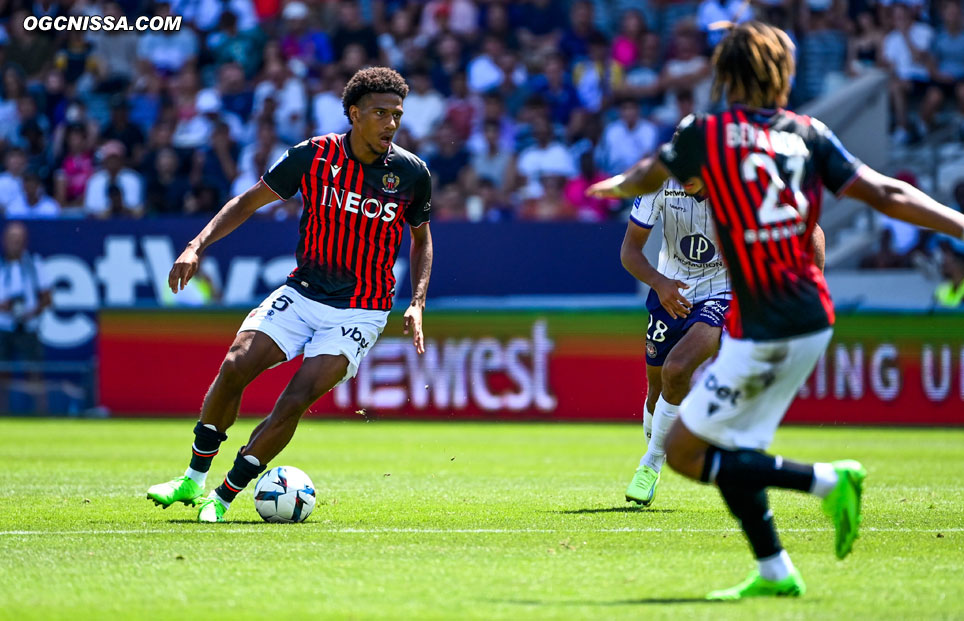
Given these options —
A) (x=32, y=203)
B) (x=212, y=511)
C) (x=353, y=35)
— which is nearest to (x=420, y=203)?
(x=212, y=511)

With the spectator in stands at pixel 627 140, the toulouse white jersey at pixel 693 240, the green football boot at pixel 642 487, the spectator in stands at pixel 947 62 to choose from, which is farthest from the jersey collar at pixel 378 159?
the spectator in stands at pixel 947 62

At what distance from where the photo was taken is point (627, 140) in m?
20.9

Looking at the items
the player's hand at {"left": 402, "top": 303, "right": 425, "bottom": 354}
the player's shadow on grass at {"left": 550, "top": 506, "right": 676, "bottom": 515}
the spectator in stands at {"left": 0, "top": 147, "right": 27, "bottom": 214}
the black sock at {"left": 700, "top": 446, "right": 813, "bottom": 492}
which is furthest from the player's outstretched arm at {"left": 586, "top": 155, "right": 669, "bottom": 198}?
the spectator in stands at {"left": 0, "top": 147, "right": 27, "bottom": 214}

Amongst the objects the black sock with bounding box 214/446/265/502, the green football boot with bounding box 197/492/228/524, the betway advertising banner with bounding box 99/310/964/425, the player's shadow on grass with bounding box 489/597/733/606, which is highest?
the player's shadow on grass with bounding box 489/597/733/606

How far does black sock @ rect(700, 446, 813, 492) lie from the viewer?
554cm

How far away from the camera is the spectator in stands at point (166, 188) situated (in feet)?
71.8

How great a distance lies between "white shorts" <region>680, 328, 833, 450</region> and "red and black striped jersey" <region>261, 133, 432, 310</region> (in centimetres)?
326

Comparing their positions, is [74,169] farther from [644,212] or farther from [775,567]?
[775,567]

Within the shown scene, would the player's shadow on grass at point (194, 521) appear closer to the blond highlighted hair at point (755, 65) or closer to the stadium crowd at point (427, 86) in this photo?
the blond highlighted hair at point (755, 65)

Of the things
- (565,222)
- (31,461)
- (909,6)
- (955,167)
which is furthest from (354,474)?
(909,6)

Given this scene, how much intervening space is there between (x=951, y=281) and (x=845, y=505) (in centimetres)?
1457

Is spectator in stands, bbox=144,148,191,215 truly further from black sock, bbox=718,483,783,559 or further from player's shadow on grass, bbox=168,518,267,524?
black sock, bbox=718,483,783,559

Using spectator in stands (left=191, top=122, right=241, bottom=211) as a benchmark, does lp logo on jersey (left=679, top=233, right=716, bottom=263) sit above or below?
below

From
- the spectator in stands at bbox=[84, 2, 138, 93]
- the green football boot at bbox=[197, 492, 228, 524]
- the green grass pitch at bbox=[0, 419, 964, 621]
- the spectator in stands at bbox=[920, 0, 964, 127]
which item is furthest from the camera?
the spectator in stands at bbox=[84, 2, 138, 93]
